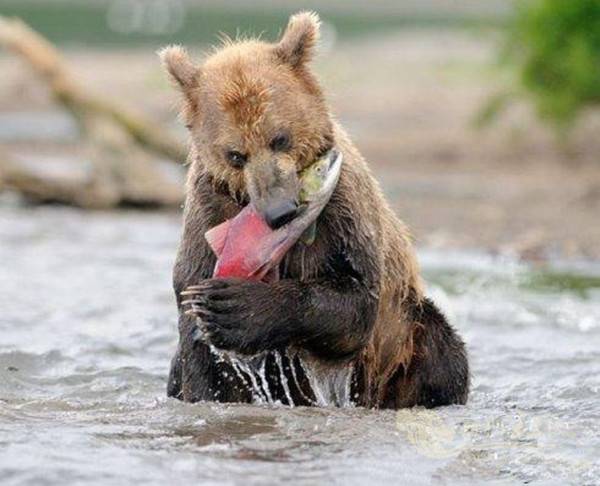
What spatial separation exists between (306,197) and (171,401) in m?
1.23

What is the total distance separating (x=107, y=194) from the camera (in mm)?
13992

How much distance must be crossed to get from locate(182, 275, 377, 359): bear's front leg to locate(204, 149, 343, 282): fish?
82 mm

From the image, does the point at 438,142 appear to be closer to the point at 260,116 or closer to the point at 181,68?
the point at 181,68

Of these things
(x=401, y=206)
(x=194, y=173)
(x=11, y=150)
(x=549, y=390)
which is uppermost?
(x=11, y=150)

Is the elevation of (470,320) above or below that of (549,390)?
above

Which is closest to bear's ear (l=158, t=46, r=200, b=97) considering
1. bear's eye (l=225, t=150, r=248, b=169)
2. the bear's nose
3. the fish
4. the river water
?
bear's eye (l=225, t=150, r=248, b=169)

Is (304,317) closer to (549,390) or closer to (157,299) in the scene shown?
(549,390)

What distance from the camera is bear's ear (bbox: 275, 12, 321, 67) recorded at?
20.9ft

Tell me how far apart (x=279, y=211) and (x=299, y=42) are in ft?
2.99

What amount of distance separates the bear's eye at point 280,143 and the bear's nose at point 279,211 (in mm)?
264

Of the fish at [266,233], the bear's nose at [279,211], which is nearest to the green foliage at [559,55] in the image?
the fish at [266,233]

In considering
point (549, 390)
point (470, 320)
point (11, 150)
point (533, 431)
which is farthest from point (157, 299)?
point (11, 150)

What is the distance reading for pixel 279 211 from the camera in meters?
5.80

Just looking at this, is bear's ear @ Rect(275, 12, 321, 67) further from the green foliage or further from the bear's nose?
the green foliage
